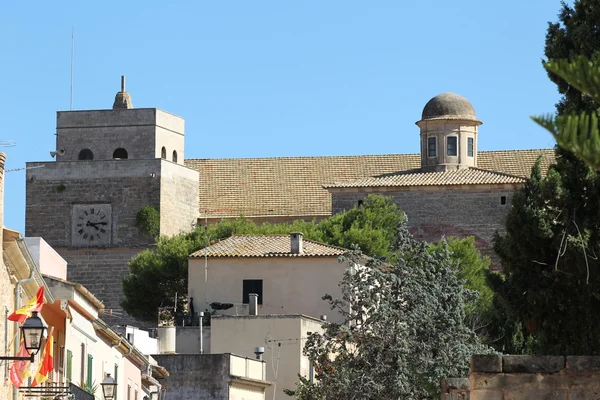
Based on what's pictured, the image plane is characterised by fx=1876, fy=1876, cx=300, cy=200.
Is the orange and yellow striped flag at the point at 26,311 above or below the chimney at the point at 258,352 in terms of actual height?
above

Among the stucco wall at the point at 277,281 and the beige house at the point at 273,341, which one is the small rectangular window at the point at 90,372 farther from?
the stucco wall at the point at 277,281

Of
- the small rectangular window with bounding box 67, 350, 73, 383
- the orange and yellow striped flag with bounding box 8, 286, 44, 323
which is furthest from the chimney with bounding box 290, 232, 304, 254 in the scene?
the orange and yellow striped flag with bounding box 8, 286, 44, 323

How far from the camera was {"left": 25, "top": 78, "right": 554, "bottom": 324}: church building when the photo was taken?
7906 cm

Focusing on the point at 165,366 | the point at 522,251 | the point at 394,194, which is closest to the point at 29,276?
the point at 522,251

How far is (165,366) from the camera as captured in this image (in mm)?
41156

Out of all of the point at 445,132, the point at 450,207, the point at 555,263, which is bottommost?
the point at 555,263

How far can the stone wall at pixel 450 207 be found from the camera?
78.7m

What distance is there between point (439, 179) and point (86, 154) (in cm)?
1786

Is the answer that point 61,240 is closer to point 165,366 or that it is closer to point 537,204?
point 165,366

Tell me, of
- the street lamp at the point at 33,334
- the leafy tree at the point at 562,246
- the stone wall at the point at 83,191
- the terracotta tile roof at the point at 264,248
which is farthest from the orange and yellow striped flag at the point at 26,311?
the stone wall at the point at 83,191

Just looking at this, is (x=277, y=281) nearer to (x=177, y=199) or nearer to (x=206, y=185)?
(x=177, y=199)

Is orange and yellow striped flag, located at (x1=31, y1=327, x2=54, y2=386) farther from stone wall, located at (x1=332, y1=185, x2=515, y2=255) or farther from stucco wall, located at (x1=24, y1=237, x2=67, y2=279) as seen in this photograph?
stone wall, located at (x1=332, y1=185, x2=515, y2=255)

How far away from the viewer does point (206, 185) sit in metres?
88.2

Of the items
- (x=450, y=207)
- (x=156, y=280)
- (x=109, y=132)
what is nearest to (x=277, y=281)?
(x=156, y=280)
